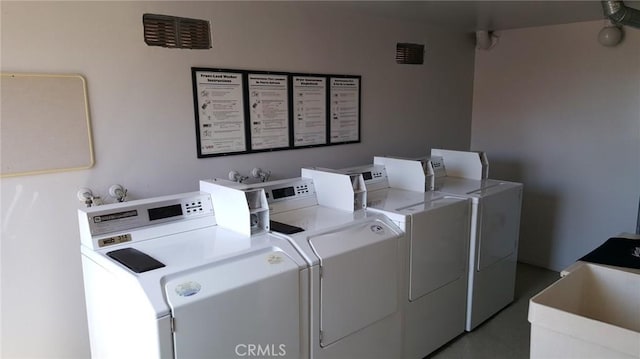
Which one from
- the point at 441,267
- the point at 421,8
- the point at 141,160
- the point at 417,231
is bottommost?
the point at 441,267

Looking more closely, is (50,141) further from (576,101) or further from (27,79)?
(576,101)

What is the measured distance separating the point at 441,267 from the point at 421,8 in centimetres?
192

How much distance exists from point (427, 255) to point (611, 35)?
8.35ft

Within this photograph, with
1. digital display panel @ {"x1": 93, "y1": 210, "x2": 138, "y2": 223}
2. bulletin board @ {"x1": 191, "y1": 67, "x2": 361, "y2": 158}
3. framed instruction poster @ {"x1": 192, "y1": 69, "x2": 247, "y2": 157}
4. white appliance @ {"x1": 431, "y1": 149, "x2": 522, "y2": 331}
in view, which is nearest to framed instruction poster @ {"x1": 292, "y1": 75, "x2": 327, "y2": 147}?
bulletin board @ {"x1": 191, "y1": 67, "x2": 361, "y2": 158}

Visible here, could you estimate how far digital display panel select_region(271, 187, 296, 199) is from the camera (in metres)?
2.58

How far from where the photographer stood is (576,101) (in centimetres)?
396

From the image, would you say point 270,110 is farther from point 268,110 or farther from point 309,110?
point 309,110

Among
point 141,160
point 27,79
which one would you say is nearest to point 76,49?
point 27,79

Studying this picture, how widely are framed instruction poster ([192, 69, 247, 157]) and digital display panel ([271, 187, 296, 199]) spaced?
46 cm

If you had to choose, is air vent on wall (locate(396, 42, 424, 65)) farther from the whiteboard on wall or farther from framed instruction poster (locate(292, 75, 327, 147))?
the whiteboard on wall

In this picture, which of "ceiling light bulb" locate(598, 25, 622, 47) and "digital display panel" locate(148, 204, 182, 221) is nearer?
"digital display panel" locate(148, 204, 182, 221)

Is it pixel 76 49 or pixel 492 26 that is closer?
pixel 76 49

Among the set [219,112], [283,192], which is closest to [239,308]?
[283,192]

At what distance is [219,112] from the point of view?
274 cm
